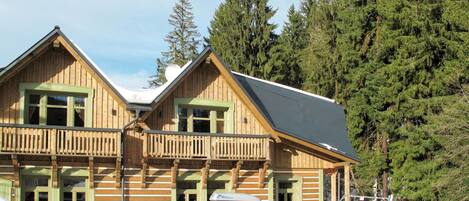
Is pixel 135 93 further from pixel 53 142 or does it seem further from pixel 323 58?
pixel 323 58

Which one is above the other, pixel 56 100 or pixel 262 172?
pixel 56 100

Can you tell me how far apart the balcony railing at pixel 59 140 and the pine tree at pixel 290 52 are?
2182cm

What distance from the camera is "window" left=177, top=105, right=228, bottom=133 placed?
23172 mm

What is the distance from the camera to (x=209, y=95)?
23.6 meters

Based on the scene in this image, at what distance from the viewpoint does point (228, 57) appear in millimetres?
41656

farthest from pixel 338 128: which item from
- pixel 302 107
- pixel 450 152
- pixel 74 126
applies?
pixel 74 126

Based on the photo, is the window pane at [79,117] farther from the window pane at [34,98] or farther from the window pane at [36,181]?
the window pane at [36,181]

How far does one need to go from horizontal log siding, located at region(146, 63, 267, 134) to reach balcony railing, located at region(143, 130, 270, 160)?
112cm

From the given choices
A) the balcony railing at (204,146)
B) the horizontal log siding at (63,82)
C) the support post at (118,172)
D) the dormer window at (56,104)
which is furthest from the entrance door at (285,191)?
the dormer window at (56,104)

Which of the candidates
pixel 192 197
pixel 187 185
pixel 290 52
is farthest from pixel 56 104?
pixel 290 52

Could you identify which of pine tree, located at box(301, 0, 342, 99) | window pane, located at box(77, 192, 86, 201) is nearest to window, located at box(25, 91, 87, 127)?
window pane, located at box(77, 192, 86, 201)

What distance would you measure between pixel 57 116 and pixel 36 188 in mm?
2517

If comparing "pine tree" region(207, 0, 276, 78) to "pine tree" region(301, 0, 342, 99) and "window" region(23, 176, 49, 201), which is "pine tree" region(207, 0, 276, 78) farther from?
"window" region(23, 176, 49, 201)

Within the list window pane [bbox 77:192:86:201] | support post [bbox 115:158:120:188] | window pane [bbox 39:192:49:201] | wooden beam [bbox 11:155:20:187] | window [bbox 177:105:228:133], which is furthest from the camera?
window [bbox 177:105:228:133]
